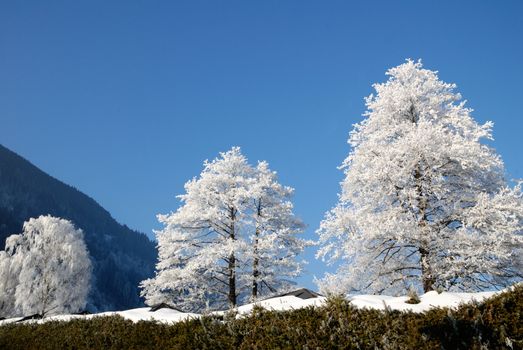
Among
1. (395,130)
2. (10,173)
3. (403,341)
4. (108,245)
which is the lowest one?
(403,341)

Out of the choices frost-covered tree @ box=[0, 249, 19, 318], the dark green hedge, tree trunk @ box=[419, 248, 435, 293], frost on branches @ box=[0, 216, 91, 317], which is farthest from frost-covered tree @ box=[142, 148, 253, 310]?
frost-covered tree @ box=[0, 249, 19, 318]

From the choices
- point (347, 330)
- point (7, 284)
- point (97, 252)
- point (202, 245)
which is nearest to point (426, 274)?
point (347, 330)

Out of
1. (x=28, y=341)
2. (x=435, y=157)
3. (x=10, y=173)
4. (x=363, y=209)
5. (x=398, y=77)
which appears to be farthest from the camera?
(x=10, y=173)

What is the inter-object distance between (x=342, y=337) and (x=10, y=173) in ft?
740

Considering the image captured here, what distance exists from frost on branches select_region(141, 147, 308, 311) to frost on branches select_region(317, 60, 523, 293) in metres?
4.77

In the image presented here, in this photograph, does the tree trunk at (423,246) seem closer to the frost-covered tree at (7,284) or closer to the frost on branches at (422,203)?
the frost on branches at (422,203)

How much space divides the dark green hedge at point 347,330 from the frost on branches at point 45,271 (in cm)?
2690

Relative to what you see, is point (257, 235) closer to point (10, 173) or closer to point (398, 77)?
point (398, 77)

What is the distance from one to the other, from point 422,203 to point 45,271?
3011 centimetres

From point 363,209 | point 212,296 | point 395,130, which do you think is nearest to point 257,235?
point 212,296

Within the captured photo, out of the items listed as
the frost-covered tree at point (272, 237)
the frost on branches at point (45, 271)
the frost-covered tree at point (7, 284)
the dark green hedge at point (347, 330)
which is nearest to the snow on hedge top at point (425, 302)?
the dark green hedge at point (347, 330)

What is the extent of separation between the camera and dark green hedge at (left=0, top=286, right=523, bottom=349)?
4426mm

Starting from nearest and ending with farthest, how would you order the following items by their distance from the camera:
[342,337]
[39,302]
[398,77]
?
[342,337] < [398,77] < [39,302]

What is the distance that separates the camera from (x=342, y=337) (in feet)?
16.2
